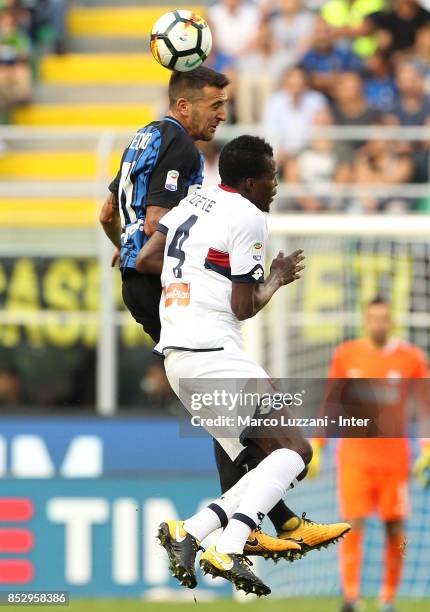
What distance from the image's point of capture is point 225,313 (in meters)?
8.20

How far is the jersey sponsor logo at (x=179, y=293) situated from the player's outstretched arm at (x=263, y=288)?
0.24 metres

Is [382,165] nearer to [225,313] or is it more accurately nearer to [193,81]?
[193,81]

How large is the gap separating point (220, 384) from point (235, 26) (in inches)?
370

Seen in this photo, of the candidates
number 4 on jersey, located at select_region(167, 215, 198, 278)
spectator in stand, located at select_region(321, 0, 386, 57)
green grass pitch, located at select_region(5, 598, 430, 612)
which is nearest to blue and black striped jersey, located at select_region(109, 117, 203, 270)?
number 4 on jersey, located at select_region(167, 215, 198, 278)

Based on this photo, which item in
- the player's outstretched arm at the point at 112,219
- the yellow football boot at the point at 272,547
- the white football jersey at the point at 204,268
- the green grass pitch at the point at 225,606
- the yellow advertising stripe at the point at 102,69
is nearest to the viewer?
the white football jersey at the point at 204,268

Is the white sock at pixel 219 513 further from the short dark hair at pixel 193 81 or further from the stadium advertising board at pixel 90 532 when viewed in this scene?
the stadium advertising board at pixel 90 532

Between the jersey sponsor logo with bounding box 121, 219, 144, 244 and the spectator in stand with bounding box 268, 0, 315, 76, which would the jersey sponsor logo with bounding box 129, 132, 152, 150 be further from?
the spectator in stand with bounding box 268, 0, 315, 76

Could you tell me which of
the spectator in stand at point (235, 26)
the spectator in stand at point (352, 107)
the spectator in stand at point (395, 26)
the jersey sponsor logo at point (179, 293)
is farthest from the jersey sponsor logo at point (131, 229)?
the spectator in stand at point (235, 26)

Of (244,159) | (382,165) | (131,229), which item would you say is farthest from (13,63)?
(244,159)

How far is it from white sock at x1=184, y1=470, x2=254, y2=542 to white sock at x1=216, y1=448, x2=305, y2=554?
73 mm

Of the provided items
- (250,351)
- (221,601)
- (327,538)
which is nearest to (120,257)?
(327,538)

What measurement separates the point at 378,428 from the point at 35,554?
173 inches

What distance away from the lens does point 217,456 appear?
8.62m

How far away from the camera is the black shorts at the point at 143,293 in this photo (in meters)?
8.58
